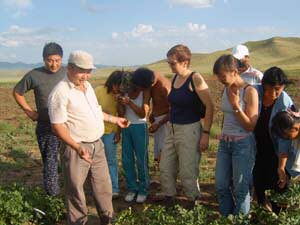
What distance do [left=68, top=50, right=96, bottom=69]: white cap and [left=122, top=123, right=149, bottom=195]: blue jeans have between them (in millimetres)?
1470

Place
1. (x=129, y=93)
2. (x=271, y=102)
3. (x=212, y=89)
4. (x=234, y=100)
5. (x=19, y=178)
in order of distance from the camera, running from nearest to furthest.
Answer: (x=234, y=100) < (x=271, y=102) < (x=129, y=93) < (x=19, y=178) < (x=212, y=89)

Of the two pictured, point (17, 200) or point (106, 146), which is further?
point (106, 146)

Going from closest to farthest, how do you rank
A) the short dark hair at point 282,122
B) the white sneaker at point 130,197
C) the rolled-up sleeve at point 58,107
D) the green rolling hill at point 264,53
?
the short dark hair at point 282,122
the rolled-up sleeve at point 58,107
the white sneaker at point 130,197
the green rolling hill at point 264,53

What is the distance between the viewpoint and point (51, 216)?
4793mm

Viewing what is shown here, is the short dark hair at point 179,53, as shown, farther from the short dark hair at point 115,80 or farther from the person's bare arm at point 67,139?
the person's bare arm at point 67,139

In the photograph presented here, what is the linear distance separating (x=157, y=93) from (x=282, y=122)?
5.90 feet

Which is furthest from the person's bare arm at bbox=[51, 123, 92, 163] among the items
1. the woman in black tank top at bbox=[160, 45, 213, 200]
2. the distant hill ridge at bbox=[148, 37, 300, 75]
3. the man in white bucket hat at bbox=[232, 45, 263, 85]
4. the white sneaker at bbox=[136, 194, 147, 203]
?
the distant hill ridge at bbox=[148, 37, 300, 75]

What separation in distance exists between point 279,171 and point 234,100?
2.66 ft

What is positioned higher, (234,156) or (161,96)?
(161,96)

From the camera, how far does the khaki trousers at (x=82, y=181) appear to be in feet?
13.3

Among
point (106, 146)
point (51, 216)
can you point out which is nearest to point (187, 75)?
point (106, 146)

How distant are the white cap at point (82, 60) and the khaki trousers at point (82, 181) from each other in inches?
28.7

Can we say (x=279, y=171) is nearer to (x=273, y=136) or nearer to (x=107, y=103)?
(x=273, y=136)

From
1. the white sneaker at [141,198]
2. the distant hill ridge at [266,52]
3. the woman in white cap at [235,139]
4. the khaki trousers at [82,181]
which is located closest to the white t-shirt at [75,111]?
the khaki trousers at [82,181]
